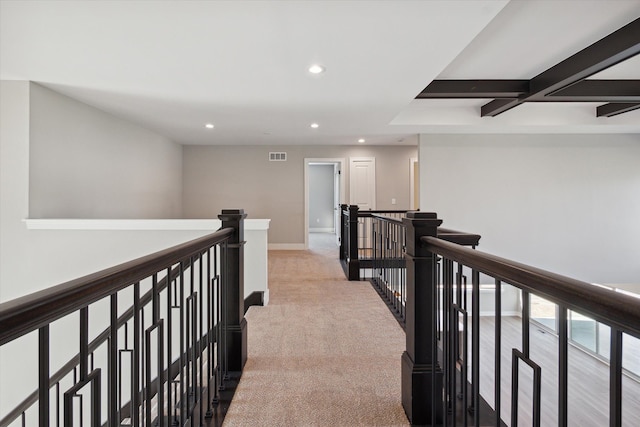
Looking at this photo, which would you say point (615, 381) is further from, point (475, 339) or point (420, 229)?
point (420, 229)

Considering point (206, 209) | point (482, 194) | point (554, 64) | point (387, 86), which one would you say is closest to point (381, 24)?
point (387, 86)

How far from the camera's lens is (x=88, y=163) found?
4363mm

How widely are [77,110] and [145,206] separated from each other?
2004 millimetres

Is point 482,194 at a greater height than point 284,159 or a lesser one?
lesser

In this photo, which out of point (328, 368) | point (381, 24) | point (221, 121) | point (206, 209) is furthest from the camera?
point (206, 209)

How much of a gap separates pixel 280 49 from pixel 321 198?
9.08 m

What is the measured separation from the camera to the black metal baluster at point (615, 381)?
0.62m

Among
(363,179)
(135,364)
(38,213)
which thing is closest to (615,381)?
(135,364)

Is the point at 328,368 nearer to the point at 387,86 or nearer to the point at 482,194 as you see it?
the point at 387,86

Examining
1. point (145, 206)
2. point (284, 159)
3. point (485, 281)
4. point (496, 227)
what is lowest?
point (485, 281)

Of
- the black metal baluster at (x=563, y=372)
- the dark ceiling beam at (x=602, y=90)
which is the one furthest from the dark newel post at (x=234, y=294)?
the dark ceiling beam at (x=602, y=90)

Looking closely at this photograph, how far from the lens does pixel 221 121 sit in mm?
5238

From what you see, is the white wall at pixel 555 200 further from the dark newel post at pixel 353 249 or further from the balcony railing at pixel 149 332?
the balcony railing at pixel 149 332

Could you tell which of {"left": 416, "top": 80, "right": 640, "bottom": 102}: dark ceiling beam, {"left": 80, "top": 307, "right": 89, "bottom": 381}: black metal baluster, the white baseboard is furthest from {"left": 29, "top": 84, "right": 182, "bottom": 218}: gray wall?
{"left": 416, "top": 80, "right": 640, "bottom": 102}: dark ceiling beam
